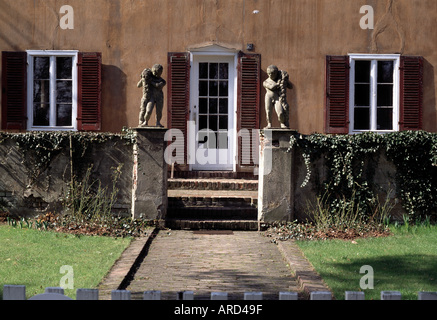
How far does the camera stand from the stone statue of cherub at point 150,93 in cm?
932

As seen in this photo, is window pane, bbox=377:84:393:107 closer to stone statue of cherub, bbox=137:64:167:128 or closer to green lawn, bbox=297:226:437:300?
green lawn, bbox=297:226:437:300

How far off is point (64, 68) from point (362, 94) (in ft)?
21.3

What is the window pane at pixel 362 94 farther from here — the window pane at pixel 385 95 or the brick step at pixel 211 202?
the brick step at pixel 211 202

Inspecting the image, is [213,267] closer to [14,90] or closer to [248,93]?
[248,93]

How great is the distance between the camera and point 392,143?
9.28m

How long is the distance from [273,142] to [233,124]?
3107 millimetres

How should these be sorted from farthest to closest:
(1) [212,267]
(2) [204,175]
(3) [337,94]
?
1. (3) [337,94]
2. (2) [204,175]
3. (1) [212,267]

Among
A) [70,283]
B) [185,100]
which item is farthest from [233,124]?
[70,283]

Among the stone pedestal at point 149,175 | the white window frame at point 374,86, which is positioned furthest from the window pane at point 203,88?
the stone pedestal at point 149,175

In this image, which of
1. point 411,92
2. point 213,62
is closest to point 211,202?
point 213,62

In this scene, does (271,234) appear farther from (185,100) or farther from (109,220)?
(185,100)

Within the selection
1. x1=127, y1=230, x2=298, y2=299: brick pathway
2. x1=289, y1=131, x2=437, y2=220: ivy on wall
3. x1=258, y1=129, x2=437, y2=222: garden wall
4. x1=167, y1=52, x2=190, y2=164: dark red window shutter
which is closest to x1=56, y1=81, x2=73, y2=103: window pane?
x1=167, y1=52, x2=190, y2=164: dark red window shutter

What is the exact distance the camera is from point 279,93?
9430mm

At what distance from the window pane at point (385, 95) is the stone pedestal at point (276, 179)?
4005mm
